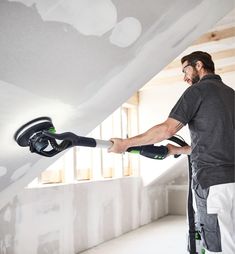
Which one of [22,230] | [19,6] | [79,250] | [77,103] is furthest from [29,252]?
[19,6]

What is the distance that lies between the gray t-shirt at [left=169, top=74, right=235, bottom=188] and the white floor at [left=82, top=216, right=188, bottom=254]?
2254 millimetres

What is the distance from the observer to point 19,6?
3.02 feet

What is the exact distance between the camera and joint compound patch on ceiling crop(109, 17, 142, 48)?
1.24m

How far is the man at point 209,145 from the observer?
1398 millimetres

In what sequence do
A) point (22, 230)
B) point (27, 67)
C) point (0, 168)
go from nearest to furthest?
point (27, 67)
point (0, 168)
point (22, 230)

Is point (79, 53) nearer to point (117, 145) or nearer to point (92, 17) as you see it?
point (92, 17)

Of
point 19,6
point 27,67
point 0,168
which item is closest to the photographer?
point 19,6

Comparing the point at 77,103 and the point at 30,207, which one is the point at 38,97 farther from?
the point at 30,207

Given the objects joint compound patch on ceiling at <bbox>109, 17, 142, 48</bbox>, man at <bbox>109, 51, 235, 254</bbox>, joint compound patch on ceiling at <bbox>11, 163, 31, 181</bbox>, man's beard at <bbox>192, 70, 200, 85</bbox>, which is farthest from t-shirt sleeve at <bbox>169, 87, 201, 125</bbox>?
joint compound patch on ceiling at <bbox>11, 163, 31, 181</bbox>

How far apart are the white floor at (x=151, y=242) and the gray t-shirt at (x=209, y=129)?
2.25 m

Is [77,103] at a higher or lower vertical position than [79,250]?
higher

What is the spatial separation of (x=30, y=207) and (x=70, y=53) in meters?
2.00

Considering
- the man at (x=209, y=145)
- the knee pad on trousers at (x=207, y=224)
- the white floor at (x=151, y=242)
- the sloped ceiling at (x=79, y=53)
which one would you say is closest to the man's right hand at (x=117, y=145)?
the man at (x=209, y=145)

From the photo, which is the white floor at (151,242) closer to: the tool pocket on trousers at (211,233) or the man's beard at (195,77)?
the tool pocket on trousers at (211,233)
